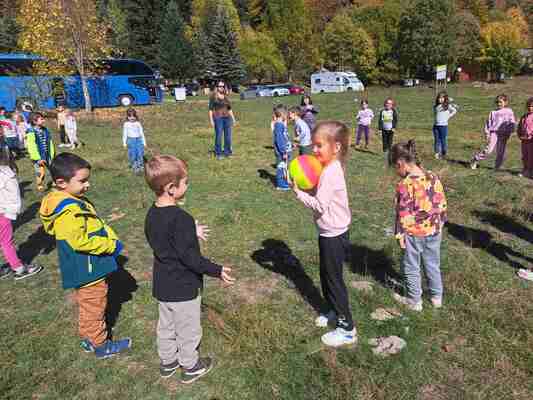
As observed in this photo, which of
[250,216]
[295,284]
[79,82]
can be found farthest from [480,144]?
[79,82]

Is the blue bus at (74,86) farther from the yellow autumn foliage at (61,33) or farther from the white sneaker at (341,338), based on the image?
the white sneaker at (341,338)

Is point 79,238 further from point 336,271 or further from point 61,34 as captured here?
point 61,34

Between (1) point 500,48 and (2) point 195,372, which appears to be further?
(1) point 500,48

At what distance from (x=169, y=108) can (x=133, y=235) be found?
25.2m

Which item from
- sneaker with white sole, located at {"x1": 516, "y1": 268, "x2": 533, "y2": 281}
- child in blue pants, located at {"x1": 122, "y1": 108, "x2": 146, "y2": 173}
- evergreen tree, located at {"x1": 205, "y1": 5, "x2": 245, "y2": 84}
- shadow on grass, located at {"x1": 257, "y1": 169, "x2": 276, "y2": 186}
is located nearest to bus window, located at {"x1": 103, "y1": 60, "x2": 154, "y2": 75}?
child in blue pants, located at {"x1": 122, "y1": 108, "x2": 146, "y2": 173}

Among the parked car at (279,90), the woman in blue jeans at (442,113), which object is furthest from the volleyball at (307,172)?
the parked car at (279,90)

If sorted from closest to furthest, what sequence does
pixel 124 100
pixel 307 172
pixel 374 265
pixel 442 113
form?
pixel 307 172 < pixel 374 265 < pixel 442 113 < pixel 124 100

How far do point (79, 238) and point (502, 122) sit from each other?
35.0ft

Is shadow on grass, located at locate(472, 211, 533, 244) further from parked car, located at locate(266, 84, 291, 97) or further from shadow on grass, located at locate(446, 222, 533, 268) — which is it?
parked car, located at locate(266, 84, 291, 97)

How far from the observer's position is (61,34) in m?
22.7

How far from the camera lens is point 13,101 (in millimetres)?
25156

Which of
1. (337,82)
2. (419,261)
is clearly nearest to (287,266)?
(419,261)

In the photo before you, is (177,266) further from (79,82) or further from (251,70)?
(251,70)

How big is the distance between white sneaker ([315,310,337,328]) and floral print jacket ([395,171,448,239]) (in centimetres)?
124
